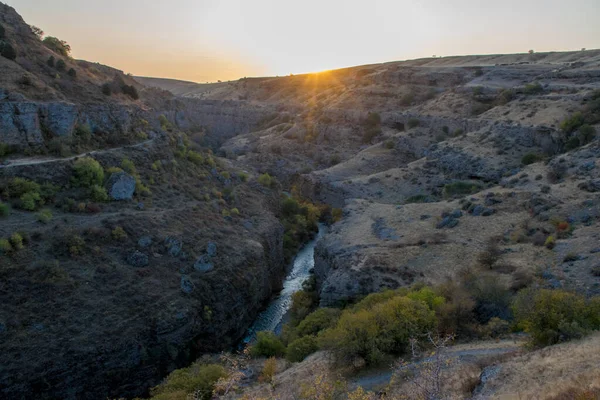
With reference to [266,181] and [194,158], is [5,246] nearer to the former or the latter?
[194,158]

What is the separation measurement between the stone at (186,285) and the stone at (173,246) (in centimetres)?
200

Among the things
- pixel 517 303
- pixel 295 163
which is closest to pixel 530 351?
pixel 517 303

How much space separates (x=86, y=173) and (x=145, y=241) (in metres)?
6.89

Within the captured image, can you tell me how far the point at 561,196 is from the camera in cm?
2802

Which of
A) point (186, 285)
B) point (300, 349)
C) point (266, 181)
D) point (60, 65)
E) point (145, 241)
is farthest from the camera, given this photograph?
point (266, 181)

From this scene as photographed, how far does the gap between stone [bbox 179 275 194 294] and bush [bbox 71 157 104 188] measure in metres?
9.62

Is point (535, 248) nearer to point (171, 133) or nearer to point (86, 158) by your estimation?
point (86, 158)

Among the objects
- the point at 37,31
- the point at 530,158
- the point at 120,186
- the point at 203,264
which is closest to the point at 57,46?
the point at 37,31

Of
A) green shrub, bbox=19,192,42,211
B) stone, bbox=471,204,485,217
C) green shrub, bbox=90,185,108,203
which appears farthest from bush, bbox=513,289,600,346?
green shrub, bbox=19,192,42,211

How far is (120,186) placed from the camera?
102ft

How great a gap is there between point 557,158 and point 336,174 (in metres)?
25.0

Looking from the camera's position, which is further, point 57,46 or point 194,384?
point 57,46

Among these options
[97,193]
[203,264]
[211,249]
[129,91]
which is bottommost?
[203,264]

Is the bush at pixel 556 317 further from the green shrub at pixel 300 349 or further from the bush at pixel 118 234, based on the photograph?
the bush at pixel 118 234
